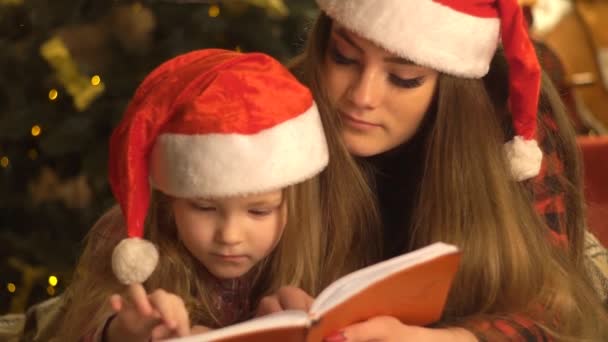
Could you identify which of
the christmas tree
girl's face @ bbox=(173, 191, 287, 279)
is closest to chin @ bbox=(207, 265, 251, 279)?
girl's face @ bbox=(173, 191, 287, 279)

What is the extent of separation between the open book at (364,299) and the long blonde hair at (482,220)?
9.9 inches

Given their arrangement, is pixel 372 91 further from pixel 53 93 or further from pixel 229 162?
pixel 53 93

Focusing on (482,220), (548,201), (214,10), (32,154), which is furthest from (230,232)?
(32,154)

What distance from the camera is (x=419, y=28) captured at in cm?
138

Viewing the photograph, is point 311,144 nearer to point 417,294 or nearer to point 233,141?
point 233,141

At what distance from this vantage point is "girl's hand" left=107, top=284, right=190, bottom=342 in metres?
1.10

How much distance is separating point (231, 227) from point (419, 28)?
40 centimetres

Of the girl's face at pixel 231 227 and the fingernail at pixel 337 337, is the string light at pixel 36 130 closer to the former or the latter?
the girl's face at pixel 231 227

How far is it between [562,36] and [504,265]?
2348 mm

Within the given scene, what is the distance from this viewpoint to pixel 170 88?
128 cm

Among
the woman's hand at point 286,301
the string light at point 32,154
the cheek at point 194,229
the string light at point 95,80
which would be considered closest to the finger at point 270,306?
the woman's hand at point 286,301

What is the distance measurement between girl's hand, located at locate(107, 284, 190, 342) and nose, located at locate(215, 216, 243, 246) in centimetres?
13

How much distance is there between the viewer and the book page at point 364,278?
42.1 inches

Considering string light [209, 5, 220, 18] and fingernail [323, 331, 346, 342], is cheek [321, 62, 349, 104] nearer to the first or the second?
fingernail [323, 331, 346, 342]
